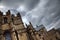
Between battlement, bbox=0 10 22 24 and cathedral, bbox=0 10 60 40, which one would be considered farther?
battlement, bbox=0 10 22 24

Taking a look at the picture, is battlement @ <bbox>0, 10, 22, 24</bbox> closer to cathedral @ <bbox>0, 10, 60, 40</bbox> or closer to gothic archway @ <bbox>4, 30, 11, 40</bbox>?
cathedral @ <bbox>0, 10, 60, 40</bbox>

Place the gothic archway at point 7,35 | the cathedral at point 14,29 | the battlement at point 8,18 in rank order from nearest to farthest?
the cathedral at point 14,29
the gothic archway at point 7,35
the battlement at point 8,18

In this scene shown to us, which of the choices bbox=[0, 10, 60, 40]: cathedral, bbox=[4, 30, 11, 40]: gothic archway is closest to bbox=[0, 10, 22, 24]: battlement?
bbox=[0, 10, 60, 40]: cathedral

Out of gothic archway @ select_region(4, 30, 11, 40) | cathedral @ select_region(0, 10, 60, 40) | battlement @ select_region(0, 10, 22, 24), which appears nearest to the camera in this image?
cathedral @ select_region(0, 10, 60, 40)

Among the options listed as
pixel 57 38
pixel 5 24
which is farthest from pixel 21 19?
pixel 57 38

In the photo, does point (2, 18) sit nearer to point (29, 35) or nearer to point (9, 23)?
point (9, 23)

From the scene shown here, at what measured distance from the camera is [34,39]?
108ft

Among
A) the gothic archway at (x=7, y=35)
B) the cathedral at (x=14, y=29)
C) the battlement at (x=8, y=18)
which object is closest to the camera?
the cathedral at (x=14, y=29)

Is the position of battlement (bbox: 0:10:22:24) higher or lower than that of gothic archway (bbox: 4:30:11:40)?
higher

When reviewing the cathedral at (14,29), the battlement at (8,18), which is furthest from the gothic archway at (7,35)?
the battlement at (8,18)

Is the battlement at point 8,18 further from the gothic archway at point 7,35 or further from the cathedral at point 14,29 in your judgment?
the gothic archway at point 7,35

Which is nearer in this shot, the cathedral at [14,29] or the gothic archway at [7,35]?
the cathedral at [14,29]

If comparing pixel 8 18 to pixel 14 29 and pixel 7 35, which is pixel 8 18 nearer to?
pixel 14 29

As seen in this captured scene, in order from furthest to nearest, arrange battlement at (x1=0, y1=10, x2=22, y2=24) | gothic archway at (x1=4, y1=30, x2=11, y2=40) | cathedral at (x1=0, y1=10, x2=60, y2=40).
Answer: battlement at (x1=0, y1=10, x2=22, y2=24), gothic archway at (x1=4, y1=30, x2=11, y2=40), cathedral at (x1=0, y1=10, x2=60, y2=40)
